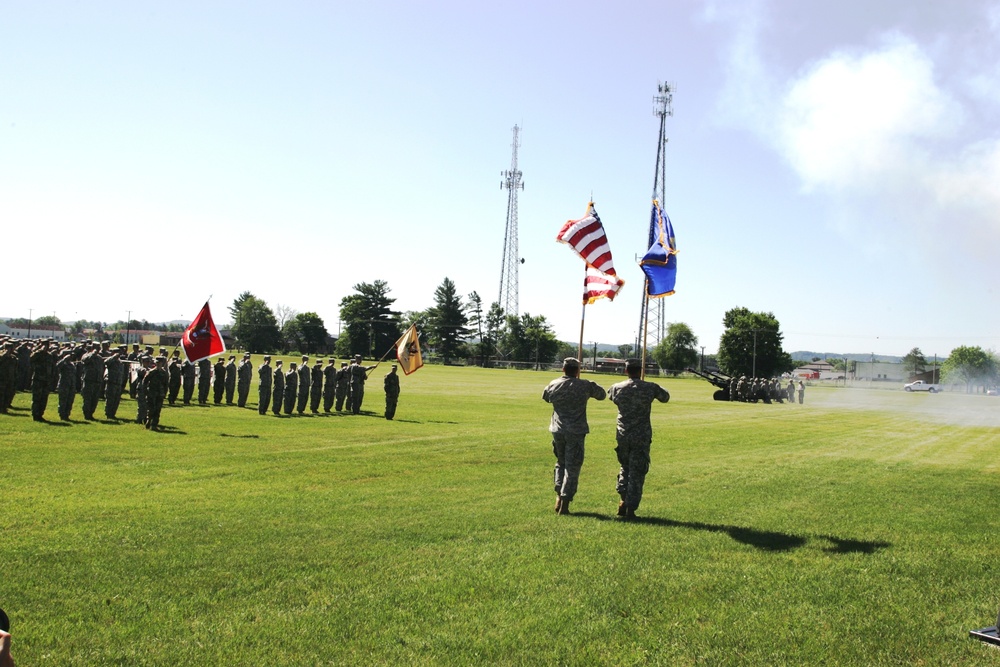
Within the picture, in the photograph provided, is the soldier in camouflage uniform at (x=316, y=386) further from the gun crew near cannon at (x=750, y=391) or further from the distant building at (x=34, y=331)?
the distant building at (x=34, y=331)

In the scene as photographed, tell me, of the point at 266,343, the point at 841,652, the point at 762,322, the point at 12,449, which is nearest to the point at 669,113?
the point at 762,322

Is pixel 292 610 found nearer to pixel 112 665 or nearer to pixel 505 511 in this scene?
pixel 112 665

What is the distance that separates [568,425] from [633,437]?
0.83 meters

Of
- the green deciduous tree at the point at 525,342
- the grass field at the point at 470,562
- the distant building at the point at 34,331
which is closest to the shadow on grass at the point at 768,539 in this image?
the grass field at the point at 470,562

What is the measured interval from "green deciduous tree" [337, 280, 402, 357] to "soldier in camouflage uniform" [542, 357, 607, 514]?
11696 cm

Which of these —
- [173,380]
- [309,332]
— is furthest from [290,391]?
[309,332]

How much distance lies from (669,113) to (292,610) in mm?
70349

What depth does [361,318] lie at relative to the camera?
128m

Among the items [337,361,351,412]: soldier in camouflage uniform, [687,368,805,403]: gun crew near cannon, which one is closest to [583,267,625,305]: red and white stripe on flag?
[337,361,351,412]: soldier in camouflage uniform

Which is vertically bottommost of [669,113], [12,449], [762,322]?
[12,449]

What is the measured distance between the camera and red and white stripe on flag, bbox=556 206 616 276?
13430 millimetres

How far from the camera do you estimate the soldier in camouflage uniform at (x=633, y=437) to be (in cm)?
948

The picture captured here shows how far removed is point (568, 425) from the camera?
9914 mm

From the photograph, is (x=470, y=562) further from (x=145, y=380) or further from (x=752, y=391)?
(x=752, y=391)
